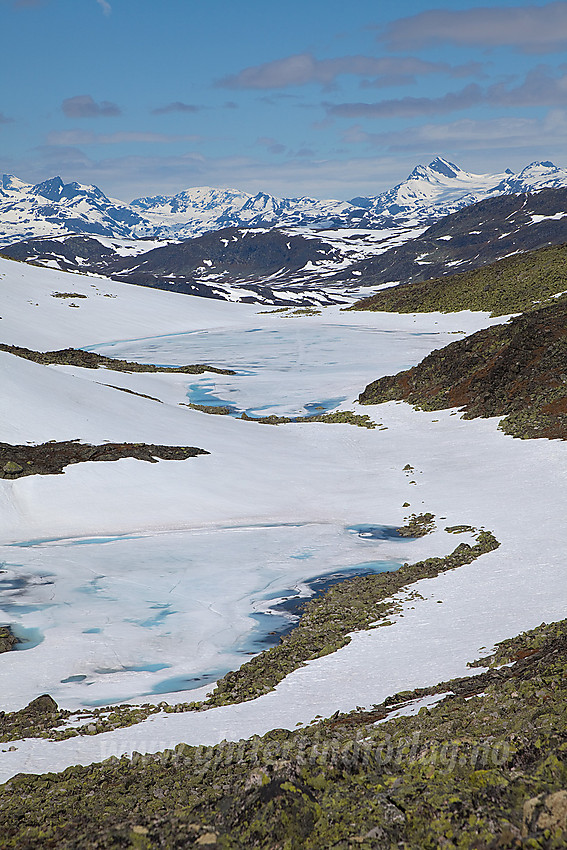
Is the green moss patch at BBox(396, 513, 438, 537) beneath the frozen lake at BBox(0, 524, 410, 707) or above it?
above

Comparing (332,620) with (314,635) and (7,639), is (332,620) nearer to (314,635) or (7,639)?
(314,635)

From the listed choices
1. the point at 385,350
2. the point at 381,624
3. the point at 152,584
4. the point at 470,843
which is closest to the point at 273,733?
the point at 470,843

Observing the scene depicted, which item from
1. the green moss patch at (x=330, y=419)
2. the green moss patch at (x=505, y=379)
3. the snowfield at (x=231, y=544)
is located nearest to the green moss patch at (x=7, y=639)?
the snowfield at (x=231, y=544)

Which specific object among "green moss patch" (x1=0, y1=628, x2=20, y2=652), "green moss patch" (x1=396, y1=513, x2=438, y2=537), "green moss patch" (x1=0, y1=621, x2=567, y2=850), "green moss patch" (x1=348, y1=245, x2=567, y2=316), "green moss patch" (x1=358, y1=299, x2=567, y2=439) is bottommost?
"green moss patch" (x1=0, y1=628, x2=20, y2=652)

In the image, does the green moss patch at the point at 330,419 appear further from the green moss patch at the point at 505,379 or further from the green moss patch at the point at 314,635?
the green moss patch at the point at 314,635

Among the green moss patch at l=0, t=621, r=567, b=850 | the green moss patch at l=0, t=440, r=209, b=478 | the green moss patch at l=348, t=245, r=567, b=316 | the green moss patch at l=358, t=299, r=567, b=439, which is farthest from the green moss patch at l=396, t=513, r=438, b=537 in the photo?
the green moss patch at l=348, t=245, r=567, b=316

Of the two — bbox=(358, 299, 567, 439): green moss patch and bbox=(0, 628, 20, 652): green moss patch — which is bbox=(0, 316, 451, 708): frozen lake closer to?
bbox=(0, 628, 20, 652): green moss patch

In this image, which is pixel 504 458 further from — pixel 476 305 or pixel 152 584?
pixel 476 305
